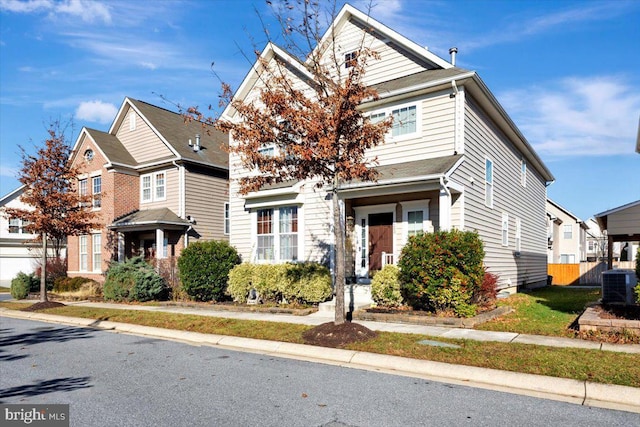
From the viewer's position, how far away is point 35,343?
413 inches

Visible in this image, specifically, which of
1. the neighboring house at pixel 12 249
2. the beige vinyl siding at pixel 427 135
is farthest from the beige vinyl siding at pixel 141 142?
the neighboring house at pixel 12 249

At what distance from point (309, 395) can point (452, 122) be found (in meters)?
10.1

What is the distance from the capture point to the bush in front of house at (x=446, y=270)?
34.7ft

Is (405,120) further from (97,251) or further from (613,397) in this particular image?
(97,251)

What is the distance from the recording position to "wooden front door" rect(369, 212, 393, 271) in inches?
600

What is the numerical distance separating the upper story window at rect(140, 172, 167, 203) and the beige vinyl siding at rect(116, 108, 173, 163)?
847 mm

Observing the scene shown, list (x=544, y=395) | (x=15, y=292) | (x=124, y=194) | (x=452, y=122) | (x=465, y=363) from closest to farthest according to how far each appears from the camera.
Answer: (x=544, y=395), (x=465, y=363), (x=452, y=122), (x=15, y=292), (x=124, y=194)

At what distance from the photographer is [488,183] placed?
52.7 feet

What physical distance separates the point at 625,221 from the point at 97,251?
23424 mm

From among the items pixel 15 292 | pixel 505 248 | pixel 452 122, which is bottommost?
pixel 15 292

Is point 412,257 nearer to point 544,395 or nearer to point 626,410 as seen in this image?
point 544,395

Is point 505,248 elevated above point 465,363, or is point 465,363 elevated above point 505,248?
point 505,248

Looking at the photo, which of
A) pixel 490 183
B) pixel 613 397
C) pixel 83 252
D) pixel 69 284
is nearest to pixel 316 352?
pixel 613 397

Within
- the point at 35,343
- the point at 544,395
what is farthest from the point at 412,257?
the point at 35,343
